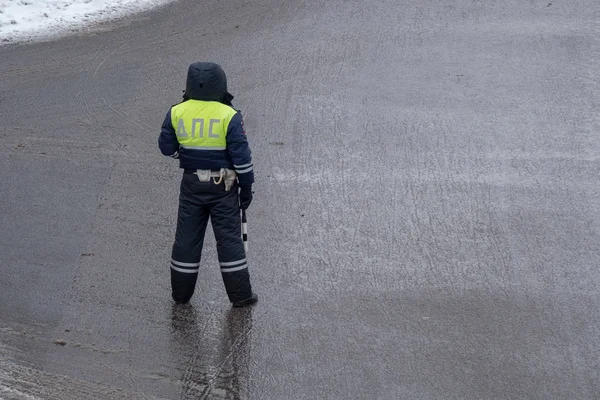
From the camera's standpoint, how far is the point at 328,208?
8109mm

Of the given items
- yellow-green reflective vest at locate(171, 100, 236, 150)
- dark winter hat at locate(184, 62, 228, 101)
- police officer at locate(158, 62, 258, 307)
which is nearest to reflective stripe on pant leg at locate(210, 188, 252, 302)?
police officer at locate(158, 62, 258, 307)

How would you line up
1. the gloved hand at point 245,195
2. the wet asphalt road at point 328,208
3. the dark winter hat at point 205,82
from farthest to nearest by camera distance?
the gloved hand at point 245,195 < the dark winter hat at point 205,82 < the wet asphalt road at point 328,208

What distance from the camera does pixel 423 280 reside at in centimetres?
715

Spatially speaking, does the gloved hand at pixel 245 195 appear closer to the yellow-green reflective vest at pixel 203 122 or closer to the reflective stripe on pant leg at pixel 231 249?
the reflective stripe on pant leg at pixel 231 249

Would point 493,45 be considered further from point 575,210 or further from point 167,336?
point 167,336

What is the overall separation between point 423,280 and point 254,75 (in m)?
4.13

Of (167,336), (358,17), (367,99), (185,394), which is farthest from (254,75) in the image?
(185,394)

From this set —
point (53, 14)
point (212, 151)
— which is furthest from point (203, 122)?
point (53, 14)

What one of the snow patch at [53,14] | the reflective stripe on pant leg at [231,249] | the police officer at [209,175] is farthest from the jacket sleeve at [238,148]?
the snow patch at [53,14]

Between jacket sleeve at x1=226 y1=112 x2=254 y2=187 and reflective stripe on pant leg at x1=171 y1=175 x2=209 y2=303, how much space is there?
413 mm

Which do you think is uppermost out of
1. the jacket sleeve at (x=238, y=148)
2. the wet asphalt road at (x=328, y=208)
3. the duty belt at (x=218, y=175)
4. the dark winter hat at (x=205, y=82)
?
the dark winter hat at (x=205, y=82)

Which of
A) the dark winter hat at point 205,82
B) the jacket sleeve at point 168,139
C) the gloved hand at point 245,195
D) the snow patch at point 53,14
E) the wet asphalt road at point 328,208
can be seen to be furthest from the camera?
the snow patch at point 53,14

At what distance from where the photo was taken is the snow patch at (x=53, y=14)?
11.6 m

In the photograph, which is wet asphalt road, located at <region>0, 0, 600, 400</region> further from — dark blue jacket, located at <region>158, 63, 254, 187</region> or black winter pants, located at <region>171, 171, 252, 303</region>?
dark blue jacket, located at <region>158, 63, 254, 187</region>
